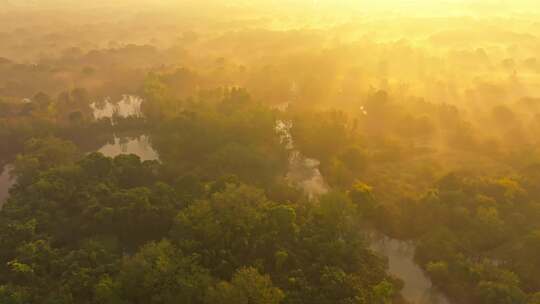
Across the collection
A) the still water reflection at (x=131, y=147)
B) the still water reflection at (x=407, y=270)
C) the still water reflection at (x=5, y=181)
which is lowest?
the still water reflection at (x=407, y=270)

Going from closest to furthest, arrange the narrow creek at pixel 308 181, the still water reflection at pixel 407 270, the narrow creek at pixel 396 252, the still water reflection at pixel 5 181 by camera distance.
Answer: the still water reflection at pixel 407 270, the narrow creek at pixel 396 252, the narrow creek at pixel 308 181, the still water reflection at pixel 5 181

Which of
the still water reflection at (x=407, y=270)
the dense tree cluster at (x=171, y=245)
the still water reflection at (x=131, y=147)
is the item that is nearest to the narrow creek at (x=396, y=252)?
the still water reflection at (x=407, y=270)

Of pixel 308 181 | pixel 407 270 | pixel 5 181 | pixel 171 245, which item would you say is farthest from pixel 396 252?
pixel 5 181

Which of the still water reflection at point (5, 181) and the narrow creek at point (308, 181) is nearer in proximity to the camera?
the narrow creek at point (308, 181)

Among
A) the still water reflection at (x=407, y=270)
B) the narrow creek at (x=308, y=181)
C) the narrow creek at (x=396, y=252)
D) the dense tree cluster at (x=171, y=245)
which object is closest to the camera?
the dense tree cluster at (x=171, y=245)

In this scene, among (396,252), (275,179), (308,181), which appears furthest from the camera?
(308,181)

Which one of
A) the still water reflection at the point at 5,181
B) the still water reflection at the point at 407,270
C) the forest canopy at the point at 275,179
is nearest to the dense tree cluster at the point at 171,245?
→ the forest canopy at the point at 275,179

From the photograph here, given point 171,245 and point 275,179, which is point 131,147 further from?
point 171,245

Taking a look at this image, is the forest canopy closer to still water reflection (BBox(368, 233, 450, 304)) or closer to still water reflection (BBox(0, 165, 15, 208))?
still water reflection (BBox(368, 233, 450, 304))

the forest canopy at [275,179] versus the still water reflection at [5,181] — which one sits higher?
the forest canopy at [275,179]

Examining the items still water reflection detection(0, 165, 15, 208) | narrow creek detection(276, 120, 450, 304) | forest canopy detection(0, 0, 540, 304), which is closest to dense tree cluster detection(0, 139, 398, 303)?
forest canopy detection(0, 0, 540, 304)

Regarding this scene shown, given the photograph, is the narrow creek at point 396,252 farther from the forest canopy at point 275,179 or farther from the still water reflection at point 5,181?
the still water reflection at point 5,181
